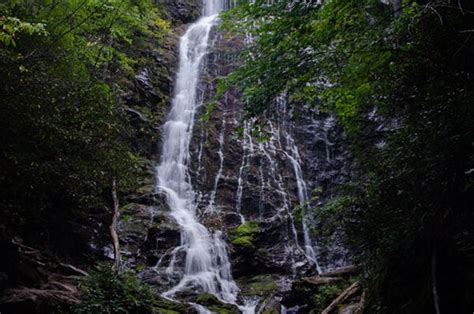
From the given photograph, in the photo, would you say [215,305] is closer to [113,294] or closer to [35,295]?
[113,294]

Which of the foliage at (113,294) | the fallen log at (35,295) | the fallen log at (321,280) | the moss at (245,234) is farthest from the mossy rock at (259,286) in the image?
the fallen log at (35,295)

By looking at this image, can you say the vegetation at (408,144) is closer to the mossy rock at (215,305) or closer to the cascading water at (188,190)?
the mossy rock at (215,305)

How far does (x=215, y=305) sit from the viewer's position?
11.2 m

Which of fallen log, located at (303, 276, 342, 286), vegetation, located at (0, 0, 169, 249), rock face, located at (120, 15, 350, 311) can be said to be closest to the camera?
vegetation, located at (0, 0, 169, 249)

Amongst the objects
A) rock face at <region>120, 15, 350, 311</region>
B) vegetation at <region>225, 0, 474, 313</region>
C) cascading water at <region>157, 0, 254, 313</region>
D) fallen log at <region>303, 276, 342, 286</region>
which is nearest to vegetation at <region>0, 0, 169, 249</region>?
rock face at <region>120, 15, 350, 311</region>

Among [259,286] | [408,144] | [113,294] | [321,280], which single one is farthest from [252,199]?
[408,144]

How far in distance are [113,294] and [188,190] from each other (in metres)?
8.70

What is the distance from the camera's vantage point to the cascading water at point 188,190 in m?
12.9

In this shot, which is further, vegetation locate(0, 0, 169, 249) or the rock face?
the rock face

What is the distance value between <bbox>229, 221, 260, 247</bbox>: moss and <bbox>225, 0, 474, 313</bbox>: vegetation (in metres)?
9.06

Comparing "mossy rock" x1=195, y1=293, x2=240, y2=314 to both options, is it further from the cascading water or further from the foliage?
the foliage

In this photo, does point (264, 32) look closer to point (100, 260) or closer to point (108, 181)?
point (108, 181)

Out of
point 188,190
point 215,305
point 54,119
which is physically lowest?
point 215,305

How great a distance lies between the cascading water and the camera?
12.9 metres
